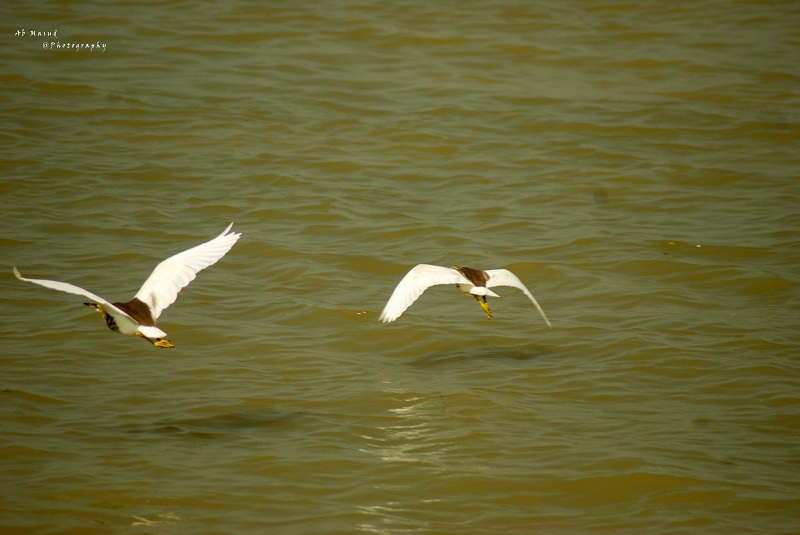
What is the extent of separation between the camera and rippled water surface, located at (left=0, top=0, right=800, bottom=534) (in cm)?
595

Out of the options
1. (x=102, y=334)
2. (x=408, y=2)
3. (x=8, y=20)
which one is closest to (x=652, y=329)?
(x=102, y=334)

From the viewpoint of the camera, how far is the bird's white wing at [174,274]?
6464mm

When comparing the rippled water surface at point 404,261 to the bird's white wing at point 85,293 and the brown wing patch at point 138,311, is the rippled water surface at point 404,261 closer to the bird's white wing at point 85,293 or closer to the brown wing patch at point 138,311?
the brown wing patch at point 138,311

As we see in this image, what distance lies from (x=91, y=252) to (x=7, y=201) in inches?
69.9

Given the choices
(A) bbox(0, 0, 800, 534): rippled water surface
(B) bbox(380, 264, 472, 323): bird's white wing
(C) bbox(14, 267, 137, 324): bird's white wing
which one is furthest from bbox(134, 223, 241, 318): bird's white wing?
(B) bbox(380, 264, 472, 323): bird's white wing

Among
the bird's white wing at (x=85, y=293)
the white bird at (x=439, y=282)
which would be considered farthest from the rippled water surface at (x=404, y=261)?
the bird's white wing at (x=85, y=293)

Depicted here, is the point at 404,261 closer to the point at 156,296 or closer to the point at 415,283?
the point at 415,283

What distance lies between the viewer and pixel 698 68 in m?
14.8

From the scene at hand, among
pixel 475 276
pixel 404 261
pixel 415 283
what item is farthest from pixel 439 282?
pixel 404 261

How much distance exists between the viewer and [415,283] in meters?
6.92

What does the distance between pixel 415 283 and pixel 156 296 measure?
1.76 metres

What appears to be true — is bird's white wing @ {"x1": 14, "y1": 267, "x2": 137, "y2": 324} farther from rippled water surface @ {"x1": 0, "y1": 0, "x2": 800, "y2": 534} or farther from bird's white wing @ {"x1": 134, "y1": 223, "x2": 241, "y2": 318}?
rippled water surface @ {"x1": 0, "y1": 0, "x2": 800, "y2": 534}

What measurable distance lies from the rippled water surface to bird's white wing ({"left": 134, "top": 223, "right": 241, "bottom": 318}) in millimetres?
861

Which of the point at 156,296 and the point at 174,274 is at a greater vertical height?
the point at 174,274
